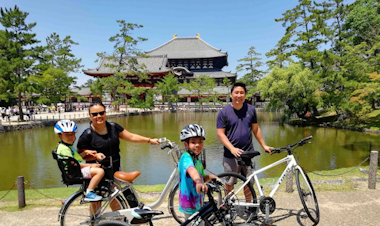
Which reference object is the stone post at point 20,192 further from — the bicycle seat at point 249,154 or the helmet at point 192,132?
the bicycle seat at point 249,154

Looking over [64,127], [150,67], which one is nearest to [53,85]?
[150,67]

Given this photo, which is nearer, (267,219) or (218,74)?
(267,219)

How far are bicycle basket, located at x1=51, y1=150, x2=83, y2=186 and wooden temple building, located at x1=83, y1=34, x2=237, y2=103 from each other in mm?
35104

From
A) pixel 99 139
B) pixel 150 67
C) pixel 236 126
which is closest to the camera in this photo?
pixel 99 139

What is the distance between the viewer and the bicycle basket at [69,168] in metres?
2.52

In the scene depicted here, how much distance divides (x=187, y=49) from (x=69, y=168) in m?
48.8

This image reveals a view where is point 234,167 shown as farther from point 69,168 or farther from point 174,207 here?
point 69,168

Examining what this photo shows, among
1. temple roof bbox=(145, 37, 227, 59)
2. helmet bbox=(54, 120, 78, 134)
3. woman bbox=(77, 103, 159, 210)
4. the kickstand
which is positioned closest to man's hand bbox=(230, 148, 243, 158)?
the kickstand

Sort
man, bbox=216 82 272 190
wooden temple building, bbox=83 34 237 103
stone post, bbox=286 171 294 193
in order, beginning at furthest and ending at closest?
wooden temple building, bbox=83 34 237 103, stone post, bbox=286 171 294 193, man, bbox=216 82 272 190

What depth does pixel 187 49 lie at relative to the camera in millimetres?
49438

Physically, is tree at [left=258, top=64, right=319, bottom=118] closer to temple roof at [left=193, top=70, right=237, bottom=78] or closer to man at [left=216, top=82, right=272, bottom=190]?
man at [left=216, top=82, right=272, bottom=190]

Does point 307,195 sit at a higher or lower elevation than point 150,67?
lower

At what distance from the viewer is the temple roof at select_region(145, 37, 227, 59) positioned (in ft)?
152

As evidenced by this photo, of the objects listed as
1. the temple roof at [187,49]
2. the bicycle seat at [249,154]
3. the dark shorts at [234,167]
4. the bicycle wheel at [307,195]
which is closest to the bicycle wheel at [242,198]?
the dark shorts at [234,167]
